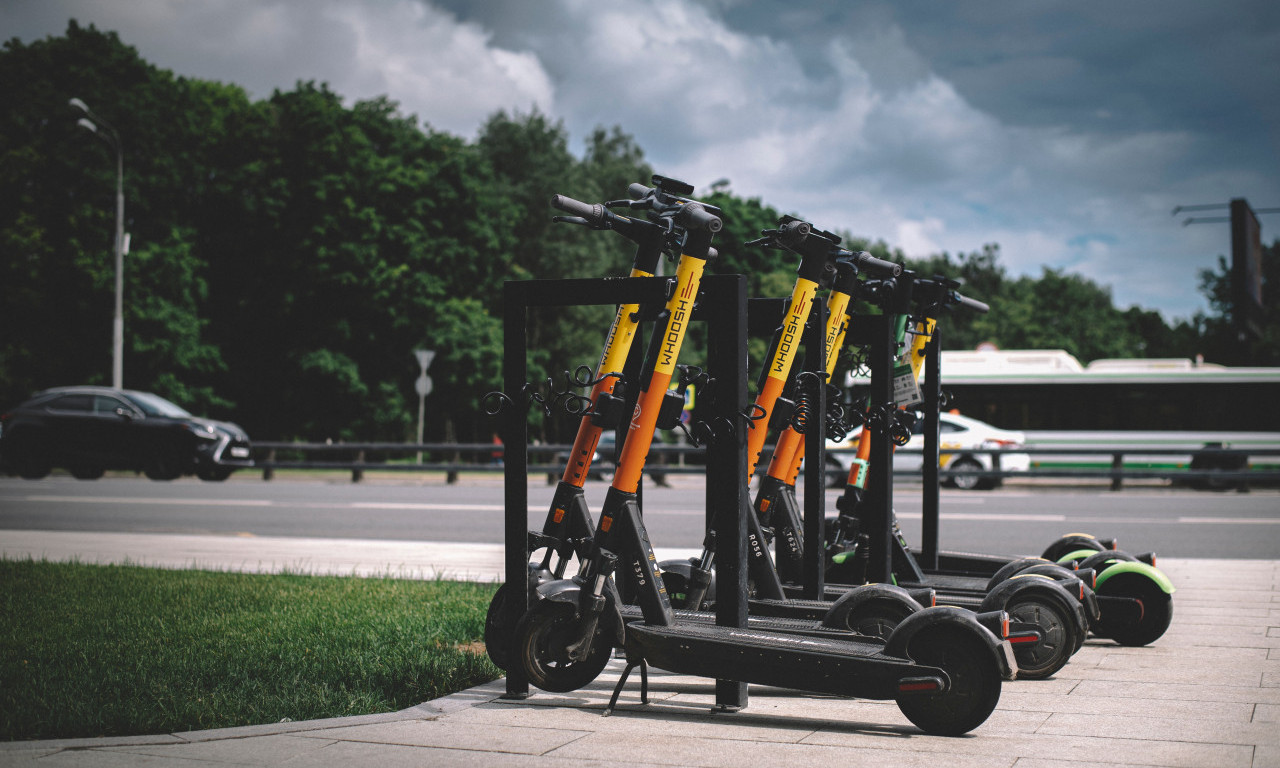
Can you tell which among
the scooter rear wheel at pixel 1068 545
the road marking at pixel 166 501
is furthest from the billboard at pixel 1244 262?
the road marking at pixel 166 501

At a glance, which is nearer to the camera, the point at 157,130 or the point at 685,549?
the point at 685,549

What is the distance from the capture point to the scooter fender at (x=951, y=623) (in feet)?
14.1

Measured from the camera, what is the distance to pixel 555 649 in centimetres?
491

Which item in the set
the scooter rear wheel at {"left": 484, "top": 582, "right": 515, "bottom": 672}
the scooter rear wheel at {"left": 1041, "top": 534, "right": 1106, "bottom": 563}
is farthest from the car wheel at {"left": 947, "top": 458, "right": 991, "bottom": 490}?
the scooter rear wheel at {"left": 484, "top": 582, "right": 515, "bottom": 672}

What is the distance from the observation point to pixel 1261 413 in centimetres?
2648

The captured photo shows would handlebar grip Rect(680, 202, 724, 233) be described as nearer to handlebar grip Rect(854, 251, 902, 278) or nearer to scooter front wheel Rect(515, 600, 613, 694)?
scooter front wheel Rect(515, 600, 613, 694)

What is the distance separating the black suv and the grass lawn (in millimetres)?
13628

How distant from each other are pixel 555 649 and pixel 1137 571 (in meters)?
3.57

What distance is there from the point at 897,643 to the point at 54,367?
3536 cm

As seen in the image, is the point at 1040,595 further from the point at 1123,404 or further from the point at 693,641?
the point at 1123,404

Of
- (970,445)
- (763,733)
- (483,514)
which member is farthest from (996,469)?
(763,733)

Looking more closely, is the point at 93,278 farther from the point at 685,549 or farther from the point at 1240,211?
the point at 1240,211

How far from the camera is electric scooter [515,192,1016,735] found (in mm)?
4309

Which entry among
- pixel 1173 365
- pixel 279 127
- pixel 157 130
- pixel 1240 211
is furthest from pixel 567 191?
pixel 1240 211
